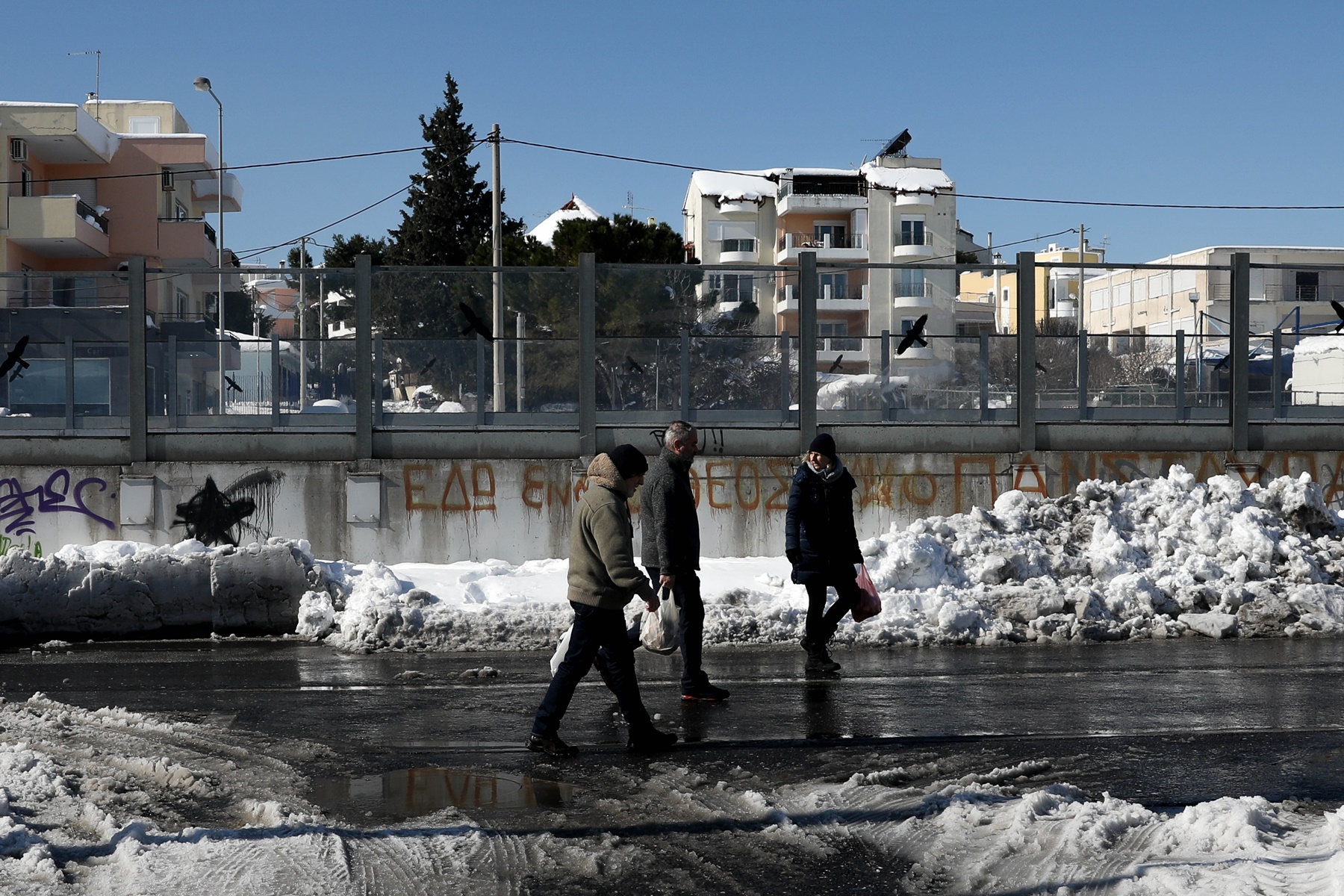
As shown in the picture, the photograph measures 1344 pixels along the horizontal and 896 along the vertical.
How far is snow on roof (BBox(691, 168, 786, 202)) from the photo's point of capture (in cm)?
7875

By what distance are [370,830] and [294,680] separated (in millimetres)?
4383

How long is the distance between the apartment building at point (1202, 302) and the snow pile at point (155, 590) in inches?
371

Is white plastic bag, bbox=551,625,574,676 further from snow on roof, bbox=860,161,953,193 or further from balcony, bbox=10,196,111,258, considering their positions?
snow on roof, bbox=860,161,953,193

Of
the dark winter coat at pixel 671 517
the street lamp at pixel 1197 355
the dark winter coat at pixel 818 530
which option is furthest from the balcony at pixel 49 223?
the dark winter coat at pixel 671 517

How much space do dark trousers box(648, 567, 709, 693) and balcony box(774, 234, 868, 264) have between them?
6754 centimetres

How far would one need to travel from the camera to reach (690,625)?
8.91 meters

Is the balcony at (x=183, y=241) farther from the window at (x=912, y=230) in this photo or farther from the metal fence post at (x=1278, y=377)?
the metal fence post at (x=1278, y=377)

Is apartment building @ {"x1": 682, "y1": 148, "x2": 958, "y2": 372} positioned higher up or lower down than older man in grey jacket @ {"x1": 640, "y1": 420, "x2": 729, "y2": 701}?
higher up

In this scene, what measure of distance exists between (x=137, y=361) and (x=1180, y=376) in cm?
1231

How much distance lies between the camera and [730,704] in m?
8.76

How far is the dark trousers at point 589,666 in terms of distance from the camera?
725cm

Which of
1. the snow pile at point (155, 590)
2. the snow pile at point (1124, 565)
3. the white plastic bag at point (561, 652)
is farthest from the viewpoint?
the snow pile at point (155, 590)

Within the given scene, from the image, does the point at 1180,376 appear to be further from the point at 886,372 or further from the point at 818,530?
the point at 818,530

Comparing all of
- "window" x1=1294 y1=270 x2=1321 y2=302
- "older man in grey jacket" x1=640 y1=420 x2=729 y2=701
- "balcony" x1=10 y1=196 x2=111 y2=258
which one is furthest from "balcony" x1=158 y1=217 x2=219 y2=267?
"older man in grey jacket" x1=640 y1=420 x2=729 y2=701
